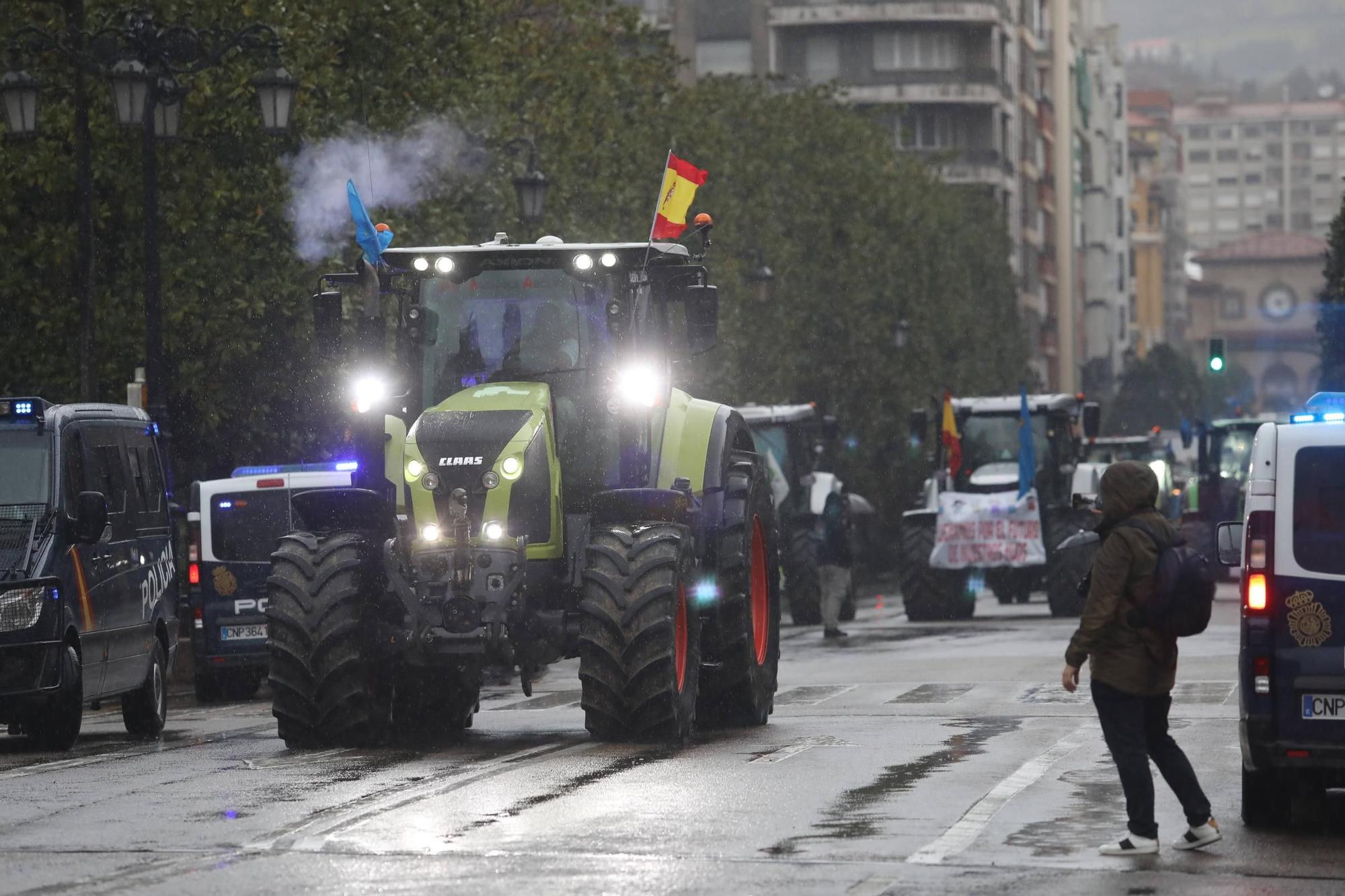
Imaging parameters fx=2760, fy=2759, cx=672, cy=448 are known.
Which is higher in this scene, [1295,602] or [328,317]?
[328,317]

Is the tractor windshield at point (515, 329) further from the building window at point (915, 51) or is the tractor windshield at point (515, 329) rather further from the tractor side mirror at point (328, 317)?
the building window at point (915, 51)

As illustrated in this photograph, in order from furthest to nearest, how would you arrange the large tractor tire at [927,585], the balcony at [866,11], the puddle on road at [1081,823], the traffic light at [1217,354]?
the balcony at [866,11], the traffic light at [1217,354], the large tractor tire at [927,585], the puddle on road at [1081,823]

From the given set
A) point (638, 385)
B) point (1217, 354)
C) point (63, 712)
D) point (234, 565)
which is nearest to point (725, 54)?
point (1217, 354)

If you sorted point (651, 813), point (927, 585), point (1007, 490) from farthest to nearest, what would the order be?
point (1007, 490), point (927, 585), point (651, 813)

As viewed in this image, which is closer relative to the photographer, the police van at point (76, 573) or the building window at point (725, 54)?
the police van at point (76, 573)

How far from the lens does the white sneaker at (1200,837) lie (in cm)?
1079

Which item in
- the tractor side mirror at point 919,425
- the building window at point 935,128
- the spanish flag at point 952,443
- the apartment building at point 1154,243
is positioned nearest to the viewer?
the spanish flag at point 952,443

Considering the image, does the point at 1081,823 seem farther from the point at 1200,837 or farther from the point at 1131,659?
the point at 1131,659

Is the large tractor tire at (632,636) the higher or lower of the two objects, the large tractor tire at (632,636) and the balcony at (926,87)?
the lower

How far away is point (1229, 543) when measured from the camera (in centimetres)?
1252

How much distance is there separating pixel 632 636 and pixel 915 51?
84.2m

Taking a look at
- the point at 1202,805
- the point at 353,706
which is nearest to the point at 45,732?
the point at 353,706

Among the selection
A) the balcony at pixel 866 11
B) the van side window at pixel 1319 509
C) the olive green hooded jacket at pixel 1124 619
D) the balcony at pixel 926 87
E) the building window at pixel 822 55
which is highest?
the balcony at pixel 866 11

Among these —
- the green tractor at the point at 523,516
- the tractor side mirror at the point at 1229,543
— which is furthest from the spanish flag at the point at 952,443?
the tractor side mirror at the point at 1229,543
